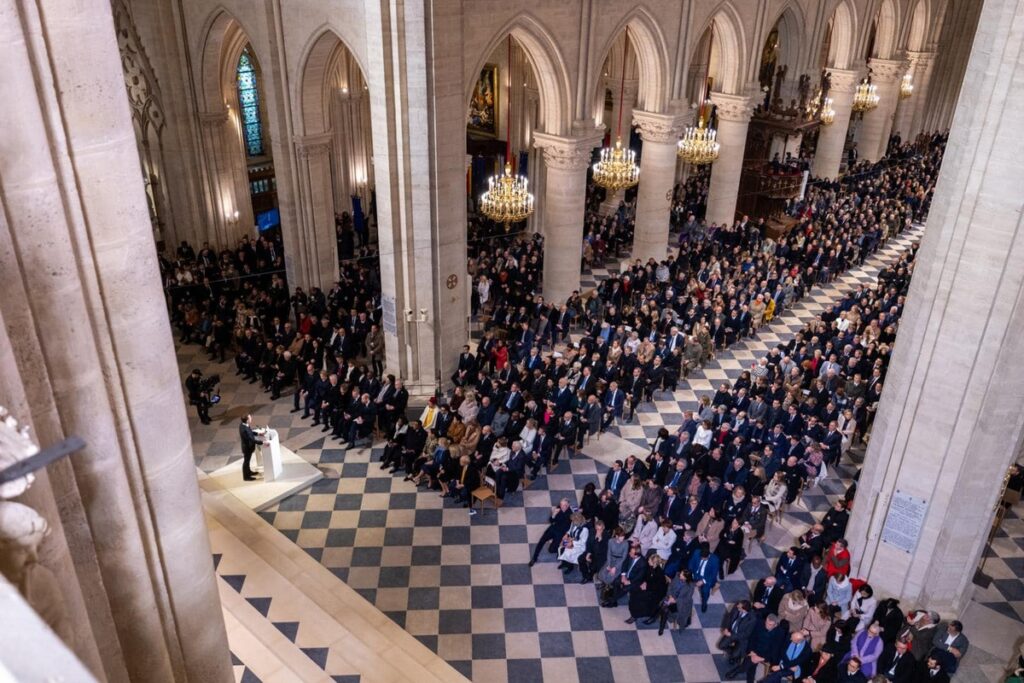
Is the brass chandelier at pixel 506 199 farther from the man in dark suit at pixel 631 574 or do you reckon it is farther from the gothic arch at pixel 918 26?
the gothic arch at pixel 918 26

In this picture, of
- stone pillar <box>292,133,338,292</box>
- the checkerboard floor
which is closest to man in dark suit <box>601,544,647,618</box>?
the checkerboard floor

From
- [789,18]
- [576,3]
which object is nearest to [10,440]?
[576,3]

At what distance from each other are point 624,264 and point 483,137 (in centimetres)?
919

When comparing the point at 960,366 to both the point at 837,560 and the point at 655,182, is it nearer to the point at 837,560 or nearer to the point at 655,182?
the point at 837,560

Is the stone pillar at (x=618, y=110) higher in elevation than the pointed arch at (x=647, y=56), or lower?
lower

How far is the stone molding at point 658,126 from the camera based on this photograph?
20078 millimetres

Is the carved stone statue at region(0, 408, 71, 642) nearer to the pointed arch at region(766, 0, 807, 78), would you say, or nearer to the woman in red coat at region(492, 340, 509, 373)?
the woman in red coat at region(492, 340, 509, 373)

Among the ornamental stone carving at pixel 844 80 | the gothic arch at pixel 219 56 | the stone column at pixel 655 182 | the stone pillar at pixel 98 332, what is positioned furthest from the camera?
the ornamental stone carving at pixel 844 80

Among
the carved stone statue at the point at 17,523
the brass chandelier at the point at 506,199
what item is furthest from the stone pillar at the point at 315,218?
the carved stone statue at the point at 17,523

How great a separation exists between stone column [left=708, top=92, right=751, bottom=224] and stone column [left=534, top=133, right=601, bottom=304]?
18.4 feet

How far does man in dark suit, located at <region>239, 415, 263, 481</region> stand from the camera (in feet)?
42.9

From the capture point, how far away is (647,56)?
19.5 metres

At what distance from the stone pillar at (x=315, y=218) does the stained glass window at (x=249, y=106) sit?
8228 millimetres

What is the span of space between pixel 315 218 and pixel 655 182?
8513 mm
